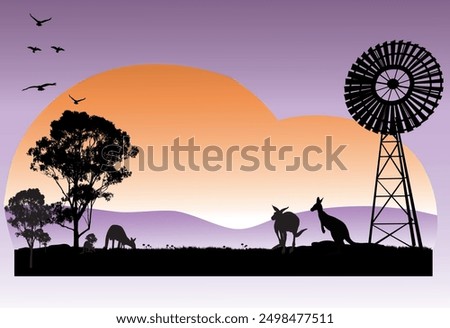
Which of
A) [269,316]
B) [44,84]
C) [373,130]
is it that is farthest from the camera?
[373,130]

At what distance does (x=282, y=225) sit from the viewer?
2920 cm

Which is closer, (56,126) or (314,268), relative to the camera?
(314,268)

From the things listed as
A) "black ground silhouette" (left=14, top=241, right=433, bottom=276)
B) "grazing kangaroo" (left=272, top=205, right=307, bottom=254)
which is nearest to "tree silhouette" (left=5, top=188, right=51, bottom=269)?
"black ground silhouette" (left=14, top=241, right=433, bottom=276)

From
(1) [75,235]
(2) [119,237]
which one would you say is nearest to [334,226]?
(2) [119,237]

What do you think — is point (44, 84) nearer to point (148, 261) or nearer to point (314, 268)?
point (148, 261)

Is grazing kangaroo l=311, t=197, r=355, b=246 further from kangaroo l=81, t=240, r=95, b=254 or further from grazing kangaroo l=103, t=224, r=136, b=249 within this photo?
kangaroo l=81, t=240, r=95, b=254

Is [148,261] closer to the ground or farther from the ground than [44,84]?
closer to the ground

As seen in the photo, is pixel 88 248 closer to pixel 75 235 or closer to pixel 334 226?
pixel 75 235

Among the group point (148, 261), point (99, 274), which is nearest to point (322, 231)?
point (148, 261)

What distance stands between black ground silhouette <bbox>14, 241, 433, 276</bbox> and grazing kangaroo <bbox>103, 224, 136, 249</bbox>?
0.27 metres

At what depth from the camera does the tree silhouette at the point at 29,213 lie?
30.4 meters

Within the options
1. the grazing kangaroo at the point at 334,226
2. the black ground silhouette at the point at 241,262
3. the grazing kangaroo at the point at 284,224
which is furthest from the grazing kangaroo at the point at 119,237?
the grazing kangaroo at the point at 334,226

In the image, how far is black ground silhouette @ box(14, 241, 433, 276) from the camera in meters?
28.6

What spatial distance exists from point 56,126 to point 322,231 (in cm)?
1138
